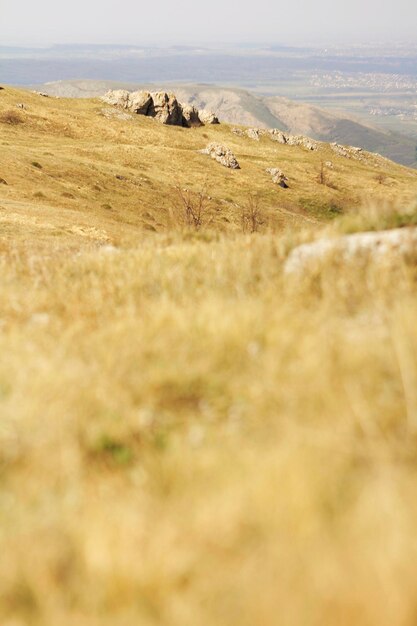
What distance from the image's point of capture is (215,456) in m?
3.05

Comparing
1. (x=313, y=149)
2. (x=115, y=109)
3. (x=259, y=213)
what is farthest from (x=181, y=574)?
(x=313, y=149)

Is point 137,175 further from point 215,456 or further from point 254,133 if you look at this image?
point 215,456

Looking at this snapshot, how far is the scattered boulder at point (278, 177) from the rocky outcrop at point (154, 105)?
95.9ft

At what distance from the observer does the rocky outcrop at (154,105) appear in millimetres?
94312

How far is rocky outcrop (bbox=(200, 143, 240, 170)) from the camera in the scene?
7269cm

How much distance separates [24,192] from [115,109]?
59.0 m

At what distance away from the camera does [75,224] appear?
3070 centimetres

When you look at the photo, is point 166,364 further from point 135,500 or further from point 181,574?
point 181,574

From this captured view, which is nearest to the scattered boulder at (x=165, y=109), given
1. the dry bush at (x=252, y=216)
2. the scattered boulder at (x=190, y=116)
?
the scattered boulder at (x=190, y=116)

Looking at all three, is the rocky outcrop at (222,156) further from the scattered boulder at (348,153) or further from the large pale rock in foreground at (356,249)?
the large pale rock in foreground at (356,249)

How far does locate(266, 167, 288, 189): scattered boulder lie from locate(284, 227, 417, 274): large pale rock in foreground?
66107 mm

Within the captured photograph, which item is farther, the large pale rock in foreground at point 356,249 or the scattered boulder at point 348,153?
the scattered boulder at point 348,153

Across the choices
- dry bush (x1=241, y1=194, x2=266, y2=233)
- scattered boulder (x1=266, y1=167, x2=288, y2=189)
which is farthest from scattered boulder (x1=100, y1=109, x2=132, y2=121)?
dry bush (x1=241, y1=194, x2=266, y2=233)

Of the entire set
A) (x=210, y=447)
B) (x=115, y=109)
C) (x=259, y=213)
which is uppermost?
(x=115, y=109)
